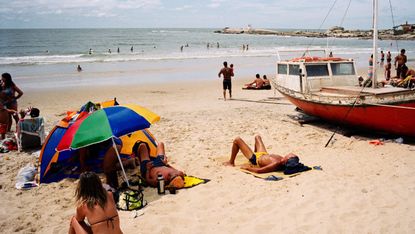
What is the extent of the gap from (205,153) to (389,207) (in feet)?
14.0

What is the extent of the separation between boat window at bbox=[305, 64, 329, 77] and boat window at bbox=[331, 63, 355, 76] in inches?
11.2

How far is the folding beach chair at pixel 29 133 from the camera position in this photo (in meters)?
8.71

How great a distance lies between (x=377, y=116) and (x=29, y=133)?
8635 millimetres

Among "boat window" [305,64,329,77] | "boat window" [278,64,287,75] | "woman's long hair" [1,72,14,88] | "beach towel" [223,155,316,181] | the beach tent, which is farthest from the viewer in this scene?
"boat window" [278,64,287,75]

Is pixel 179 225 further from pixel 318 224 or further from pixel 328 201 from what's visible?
pixel 328 201

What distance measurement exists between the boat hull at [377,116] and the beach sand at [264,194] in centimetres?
42

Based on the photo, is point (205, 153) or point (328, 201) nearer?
point (328, 201)

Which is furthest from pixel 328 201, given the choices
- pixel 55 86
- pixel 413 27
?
pixel 413 27

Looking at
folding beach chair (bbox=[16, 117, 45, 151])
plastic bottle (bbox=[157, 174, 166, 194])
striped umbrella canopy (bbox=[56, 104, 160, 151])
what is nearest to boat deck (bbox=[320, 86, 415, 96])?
plastic bottle (bbox=[157, 174, 166, 194])

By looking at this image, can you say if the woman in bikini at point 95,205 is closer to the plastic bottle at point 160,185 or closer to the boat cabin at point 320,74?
the plastic bottle at point 160,185

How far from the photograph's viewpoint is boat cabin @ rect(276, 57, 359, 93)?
37.9ft

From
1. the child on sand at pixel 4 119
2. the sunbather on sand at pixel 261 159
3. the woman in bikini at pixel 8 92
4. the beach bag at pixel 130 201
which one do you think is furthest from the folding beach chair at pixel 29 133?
the sunbather on sand at pixel 261 159

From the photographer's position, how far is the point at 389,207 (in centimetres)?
535

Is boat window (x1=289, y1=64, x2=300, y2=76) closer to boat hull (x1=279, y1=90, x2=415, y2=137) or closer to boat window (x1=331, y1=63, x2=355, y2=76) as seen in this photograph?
boat window (x1=331, y1=63, x2=355, y2=76)
